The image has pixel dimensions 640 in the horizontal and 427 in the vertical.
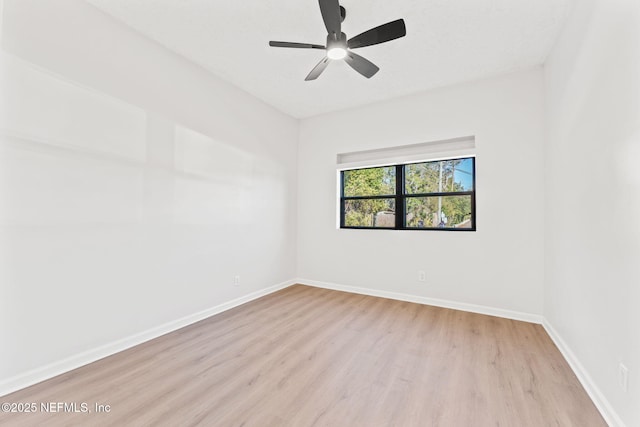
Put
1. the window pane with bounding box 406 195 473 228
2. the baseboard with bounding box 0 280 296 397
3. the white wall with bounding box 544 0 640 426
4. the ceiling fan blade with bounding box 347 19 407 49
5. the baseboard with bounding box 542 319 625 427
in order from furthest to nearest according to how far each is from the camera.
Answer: the window pane with bounding box 406 195 473 228 < the ceiling fan blade with bounding box 347 19 407 49 < the baseboard with bounding box 0 280 296 397 < the baseboard with bounding box 542 319 625 427 < the white wall with bounding box 544 0 640 426

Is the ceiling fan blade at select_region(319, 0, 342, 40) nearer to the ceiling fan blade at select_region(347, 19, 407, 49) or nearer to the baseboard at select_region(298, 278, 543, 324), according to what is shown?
the ceiling fan blade at select_region(347, 19, 407, 49)

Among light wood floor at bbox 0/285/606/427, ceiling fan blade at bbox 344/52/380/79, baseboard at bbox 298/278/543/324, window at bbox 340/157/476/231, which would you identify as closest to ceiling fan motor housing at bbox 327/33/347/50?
ceiling fan blade at bbox 344/52/380/79

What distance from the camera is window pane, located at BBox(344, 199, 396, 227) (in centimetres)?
390

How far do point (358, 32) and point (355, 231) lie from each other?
2535 mm

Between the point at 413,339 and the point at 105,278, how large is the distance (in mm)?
2721

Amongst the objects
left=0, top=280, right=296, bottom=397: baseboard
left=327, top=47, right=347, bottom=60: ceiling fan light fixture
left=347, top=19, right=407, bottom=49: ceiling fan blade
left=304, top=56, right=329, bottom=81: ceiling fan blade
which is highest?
left=304, top=56, right=329, bottom=81: ceiling fan blade

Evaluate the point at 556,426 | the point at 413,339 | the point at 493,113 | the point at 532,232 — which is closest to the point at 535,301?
the point at 532,232

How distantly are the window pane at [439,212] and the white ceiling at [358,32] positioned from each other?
147 centimetres

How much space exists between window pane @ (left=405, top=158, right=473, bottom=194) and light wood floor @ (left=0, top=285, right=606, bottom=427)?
1.67 meters

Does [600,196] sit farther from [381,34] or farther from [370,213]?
[370,213]

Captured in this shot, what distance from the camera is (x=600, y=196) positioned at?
1617 mm

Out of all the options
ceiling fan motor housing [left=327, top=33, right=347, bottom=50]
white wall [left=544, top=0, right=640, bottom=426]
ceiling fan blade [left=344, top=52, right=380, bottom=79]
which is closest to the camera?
white wall [left=544, top=0, right=640, bottom=426]

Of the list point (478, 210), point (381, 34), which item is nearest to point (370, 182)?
point (478, 210)

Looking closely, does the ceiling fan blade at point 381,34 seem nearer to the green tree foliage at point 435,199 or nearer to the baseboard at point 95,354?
the green tree foliage at point 435,199
